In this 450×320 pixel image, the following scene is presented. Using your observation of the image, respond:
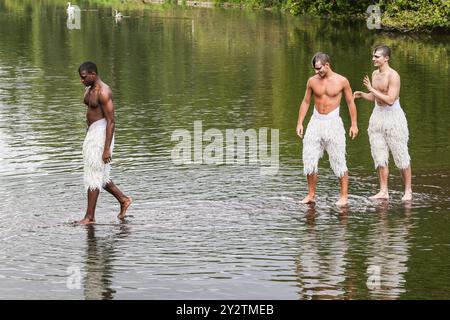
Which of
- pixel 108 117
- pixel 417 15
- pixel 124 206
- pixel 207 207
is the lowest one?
pixel 207 207

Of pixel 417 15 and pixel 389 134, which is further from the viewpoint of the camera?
pixel 417 15

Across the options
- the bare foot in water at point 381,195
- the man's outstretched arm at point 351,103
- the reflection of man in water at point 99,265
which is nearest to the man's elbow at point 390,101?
the man's outstretched arm at point 351,103

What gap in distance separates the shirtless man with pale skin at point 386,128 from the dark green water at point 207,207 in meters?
0.31

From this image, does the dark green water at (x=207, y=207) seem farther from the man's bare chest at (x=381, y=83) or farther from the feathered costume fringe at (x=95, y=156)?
the man's bare chest at (x=381, y=83)

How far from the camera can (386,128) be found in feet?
42.8

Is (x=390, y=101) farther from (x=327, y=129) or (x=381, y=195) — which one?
(x=381, y=195)

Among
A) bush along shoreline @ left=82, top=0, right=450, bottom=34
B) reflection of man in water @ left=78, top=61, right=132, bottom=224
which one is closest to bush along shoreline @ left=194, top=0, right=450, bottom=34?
bush along shoreline @ left=82, top=0, right=450, bottom=34

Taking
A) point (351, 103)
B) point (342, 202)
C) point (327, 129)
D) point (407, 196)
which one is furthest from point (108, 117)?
point (407, 196)

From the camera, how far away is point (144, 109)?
21.4 m

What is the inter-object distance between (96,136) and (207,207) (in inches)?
65.0

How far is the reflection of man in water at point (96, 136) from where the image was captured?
11760 millimetres

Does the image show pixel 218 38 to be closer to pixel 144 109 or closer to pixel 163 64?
pixel 163 64

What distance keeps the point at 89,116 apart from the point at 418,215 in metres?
3.76

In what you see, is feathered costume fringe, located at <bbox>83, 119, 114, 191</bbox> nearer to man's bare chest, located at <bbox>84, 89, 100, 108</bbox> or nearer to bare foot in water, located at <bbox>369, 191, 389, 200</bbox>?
man's bare chest, located at <bbox>84, 89, 100, 108</bbox>
